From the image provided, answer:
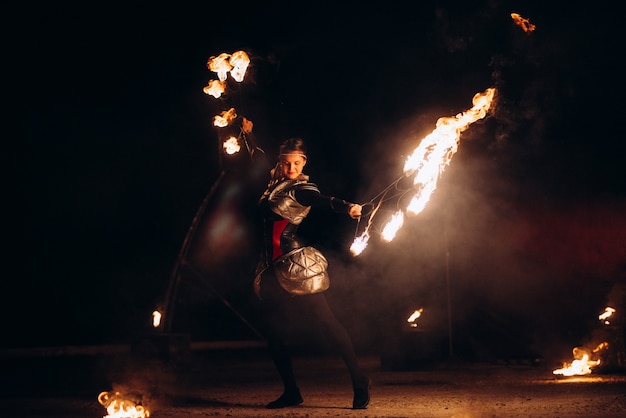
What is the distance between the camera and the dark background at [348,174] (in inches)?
481

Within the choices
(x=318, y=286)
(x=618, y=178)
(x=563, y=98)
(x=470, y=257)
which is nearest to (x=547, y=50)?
(x=563, y=98)

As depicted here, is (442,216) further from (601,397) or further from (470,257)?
(601,397)

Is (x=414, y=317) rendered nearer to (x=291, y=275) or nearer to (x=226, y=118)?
(x=226, y=118)

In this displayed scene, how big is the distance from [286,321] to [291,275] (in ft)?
2.16

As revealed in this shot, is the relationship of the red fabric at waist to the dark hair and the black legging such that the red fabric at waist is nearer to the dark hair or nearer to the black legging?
the black legging

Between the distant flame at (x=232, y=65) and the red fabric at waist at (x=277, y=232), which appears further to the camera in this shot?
the distant flame at (x=232, y=65)

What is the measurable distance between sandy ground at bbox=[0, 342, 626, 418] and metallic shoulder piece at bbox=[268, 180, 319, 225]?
1.57m

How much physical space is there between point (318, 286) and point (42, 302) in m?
8.38

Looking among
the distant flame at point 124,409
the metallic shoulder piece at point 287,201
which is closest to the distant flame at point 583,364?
the metallic shoulder piece at point 287,201

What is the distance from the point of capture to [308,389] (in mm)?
8086

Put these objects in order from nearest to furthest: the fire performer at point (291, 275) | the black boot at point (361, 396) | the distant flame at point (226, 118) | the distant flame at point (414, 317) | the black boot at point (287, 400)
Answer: the fire performer at point (291, 275), the black boot at point (361, 396), the black boot at point (287, 400), the distant flame at point (226, 118), the distant flame at point (414, 317)

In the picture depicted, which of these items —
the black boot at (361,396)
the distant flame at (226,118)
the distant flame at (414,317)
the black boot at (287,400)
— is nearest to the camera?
the black boot at (361,396)

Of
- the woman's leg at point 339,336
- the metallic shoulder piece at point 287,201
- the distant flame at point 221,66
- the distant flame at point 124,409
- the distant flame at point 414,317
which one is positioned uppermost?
the distant flame at point 221,66

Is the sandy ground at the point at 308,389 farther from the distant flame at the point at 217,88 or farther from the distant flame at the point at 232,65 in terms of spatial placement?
the distant flame at the point at 232,65
